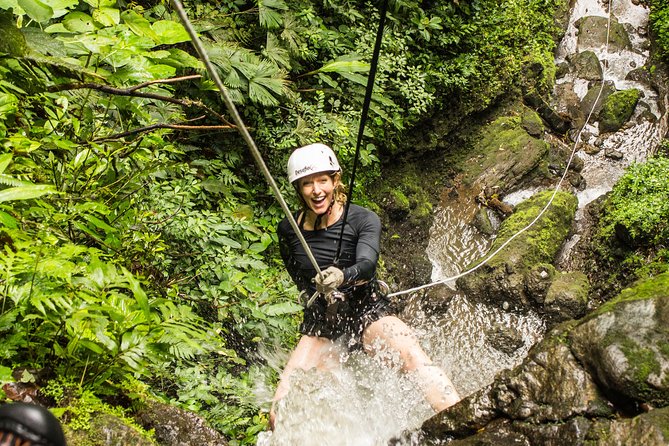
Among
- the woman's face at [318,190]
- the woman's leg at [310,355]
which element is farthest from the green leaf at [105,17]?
the woman's leg at [310,355]

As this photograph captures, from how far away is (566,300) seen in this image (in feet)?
22.0

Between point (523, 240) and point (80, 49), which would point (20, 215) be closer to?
point (80, 49)

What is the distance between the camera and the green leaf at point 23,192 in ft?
6.25

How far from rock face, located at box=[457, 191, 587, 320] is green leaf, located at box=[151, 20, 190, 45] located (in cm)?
568

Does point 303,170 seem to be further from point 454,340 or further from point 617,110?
point 617,110

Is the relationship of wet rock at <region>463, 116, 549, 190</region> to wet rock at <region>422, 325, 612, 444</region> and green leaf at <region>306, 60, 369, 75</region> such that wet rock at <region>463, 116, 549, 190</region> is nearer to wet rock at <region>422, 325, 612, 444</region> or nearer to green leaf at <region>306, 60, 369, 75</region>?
green leaf at <region>306, 60, 369, 75</region>

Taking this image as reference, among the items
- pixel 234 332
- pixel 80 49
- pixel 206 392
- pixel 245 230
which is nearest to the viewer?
pixel 80 49

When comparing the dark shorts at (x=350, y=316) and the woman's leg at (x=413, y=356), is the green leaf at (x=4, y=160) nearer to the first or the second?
the dark shorts at (x=350, y=316)

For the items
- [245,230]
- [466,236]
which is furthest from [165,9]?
[466,236]

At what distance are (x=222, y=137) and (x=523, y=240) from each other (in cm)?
482

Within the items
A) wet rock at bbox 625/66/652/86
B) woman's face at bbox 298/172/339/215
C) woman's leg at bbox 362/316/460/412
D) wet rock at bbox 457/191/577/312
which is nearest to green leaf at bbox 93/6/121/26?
woman's face at bbox 298/172/339/215

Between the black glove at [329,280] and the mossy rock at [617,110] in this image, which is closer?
the black glove at [329,280]

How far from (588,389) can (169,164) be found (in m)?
3.20

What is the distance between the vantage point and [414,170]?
8422 millimetres
